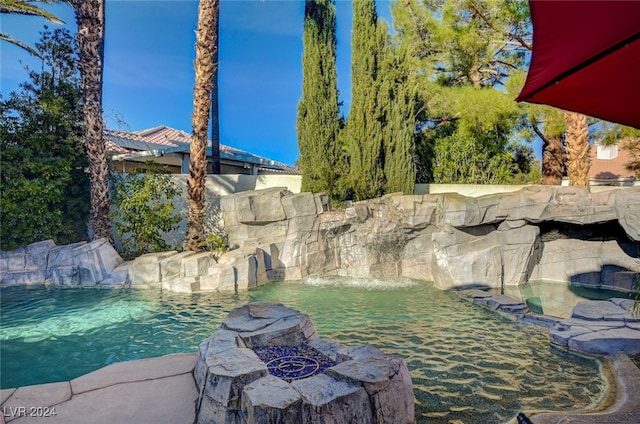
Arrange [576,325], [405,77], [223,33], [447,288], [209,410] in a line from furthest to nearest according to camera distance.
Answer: [223,33] → [405,77] → [447,288] → [576,325] → [209,410]

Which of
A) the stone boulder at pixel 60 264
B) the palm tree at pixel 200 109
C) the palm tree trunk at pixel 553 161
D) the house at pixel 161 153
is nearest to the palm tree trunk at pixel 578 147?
the palm tree trunk at pixel 553 161

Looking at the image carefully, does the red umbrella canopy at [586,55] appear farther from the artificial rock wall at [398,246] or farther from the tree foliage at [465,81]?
the tree foliage at [465,81]

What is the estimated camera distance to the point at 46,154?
11125mm

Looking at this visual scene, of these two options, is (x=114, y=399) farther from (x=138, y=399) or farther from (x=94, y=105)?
(x=94, y=105)

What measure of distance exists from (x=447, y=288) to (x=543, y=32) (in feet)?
27.5

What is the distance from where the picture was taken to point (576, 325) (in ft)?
18.7

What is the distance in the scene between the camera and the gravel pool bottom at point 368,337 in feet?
13.1

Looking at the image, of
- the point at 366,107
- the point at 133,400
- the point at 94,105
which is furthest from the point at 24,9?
the point at 133,400

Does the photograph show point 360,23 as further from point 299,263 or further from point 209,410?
point 209,410

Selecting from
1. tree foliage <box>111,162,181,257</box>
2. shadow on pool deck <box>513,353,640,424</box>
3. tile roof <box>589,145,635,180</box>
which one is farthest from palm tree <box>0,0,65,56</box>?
tile roof <box>589,145,635,180</box>

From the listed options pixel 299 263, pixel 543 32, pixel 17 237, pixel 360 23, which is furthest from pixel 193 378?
pixel 360 23

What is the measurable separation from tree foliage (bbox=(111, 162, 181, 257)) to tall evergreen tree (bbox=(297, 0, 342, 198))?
4609 mm

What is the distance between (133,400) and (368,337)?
11.2 feet

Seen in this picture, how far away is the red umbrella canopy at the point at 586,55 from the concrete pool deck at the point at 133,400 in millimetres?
2166
